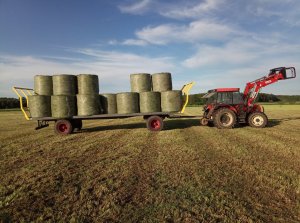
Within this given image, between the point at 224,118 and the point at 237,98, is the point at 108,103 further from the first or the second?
the point at 237,98

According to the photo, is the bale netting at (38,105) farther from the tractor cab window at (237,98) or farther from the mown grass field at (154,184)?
the tractor cab window at (237,98)

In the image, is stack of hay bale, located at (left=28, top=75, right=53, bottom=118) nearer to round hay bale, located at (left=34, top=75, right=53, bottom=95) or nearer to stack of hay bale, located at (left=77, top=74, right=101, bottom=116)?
round hay bale, located at (left=34, top=75, right=53, bottom=95)

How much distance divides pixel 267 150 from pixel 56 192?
6.36 metres

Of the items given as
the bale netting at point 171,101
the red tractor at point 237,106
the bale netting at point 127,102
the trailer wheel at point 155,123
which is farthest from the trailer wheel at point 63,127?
the red tractor at point 237,106

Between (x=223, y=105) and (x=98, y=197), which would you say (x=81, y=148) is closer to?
(x=98, y=197)

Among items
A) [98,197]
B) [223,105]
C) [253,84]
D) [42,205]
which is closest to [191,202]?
[98,197]

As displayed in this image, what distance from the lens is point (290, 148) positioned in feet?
28.3

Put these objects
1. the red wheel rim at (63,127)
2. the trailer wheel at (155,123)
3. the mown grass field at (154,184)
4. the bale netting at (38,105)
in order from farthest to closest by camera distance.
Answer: the trailer wheel at (155,123)
the red wheel rim at (63,127)
the bale netting at (38,105)
the mown grass field at (154,184)

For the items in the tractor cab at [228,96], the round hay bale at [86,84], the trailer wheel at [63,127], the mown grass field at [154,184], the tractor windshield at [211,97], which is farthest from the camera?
the tractor windshield at [211,97]

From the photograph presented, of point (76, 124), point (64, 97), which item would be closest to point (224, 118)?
point (76, 124)

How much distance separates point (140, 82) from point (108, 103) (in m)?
1.89

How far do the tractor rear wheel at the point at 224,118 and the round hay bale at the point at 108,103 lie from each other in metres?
5.39

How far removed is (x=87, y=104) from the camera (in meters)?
12.9

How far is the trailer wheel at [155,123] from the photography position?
1356 centimetres
